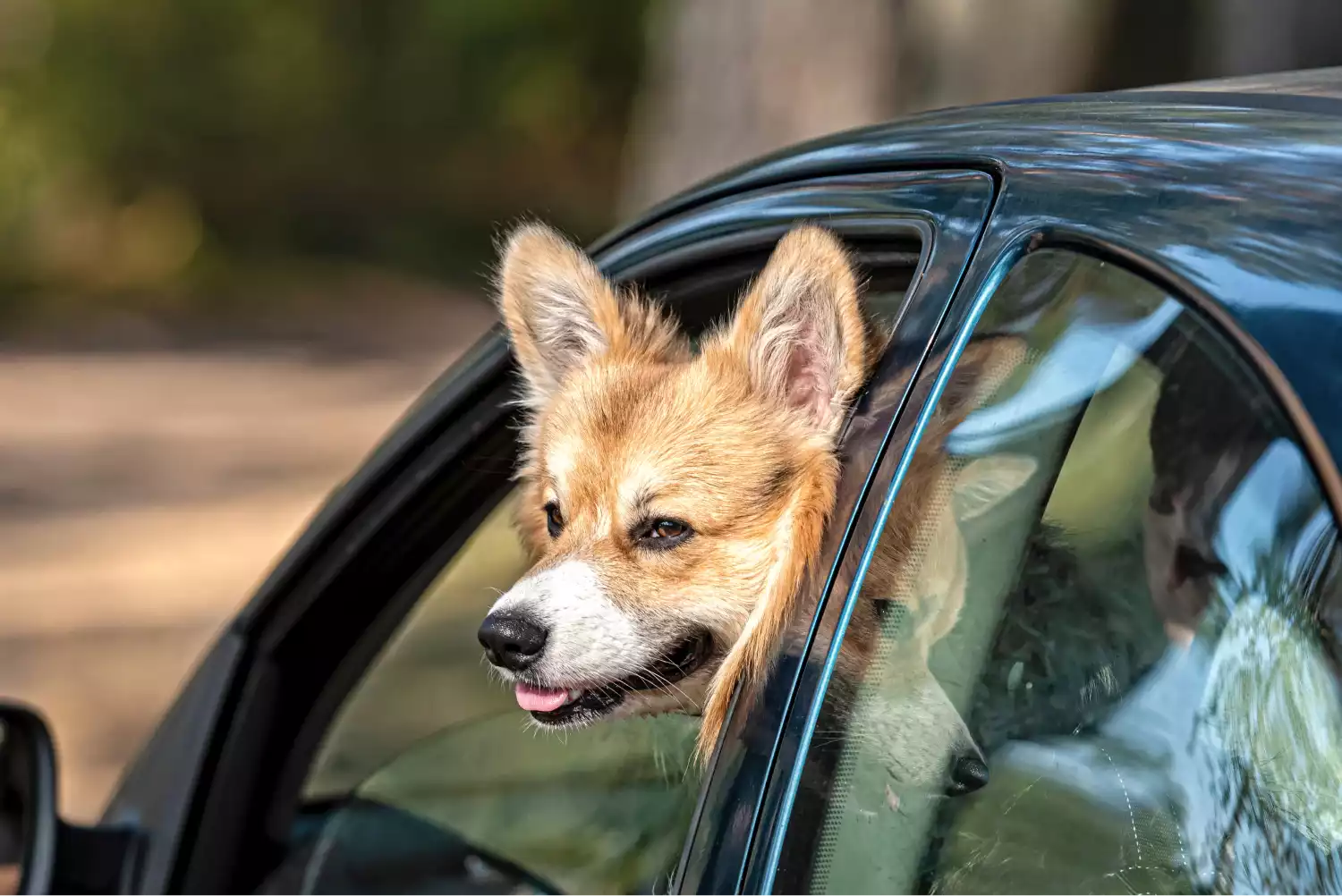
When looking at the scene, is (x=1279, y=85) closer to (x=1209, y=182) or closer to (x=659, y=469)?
(x=1209, y=182)

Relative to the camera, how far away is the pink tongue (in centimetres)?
235

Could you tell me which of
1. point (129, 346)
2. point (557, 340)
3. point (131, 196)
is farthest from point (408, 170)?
point (557, 340)

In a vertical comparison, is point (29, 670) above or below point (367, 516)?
below

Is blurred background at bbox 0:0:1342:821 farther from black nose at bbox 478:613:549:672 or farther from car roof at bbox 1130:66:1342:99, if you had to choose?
car roof at bbox 1130:66:1342:99

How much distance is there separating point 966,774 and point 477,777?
1.02 m

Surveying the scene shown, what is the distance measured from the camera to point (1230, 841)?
1347 millimetres

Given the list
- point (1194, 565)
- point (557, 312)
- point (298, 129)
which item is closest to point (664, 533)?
point (557, 312)

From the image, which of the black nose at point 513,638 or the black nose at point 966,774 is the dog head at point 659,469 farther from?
the black nose at point 966,774

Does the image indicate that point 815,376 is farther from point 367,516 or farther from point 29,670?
point 29,670

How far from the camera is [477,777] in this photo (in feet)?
7.92

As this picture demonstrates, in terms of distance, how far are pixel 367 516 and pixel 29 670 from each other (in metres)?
6.23

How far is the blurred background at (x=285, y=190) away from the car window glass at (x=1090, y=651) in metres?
4.03

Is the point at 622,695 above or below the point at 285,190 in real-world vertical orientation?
below

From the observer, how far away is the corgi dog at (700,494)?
64.5 inches
